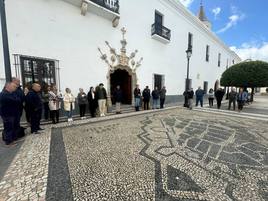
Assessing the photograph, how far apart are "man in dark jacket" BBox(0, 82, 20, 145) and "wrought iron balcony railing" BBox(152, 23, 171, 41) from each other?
378 inches

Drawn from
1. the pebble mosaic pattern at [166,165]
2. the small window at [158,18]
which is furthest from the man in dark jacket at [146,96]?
the small window at [158,18]

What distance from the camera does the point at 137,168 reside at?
9.29 feet

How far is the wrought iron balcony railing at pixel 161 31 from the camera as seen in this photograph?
10.8 metres

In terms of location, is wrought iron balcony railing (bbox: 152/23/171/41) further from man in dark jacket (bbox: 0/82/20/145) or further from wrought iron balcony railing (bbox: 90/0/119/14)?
man in dark jacket (bbox: 0/82/20/145)

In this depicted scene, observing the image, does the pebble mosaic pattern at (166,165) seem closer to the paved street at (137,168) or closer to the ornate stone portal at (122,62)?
the paved street at (137,168)

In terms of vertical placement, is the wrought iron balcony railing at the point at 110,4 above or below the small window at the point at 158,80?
above

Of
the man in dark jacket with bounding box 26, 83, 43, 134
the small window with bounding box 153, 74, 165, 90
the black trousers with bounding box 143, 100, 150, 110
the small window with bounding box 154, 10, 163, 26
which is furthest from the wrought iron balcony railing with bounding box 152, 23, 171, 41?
the man in dark jacket with bounding box 26, 83, 43, 134

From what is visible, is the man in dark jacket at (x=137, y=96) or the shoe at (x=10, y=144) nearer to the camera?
the shoe at (x=10, y=144)

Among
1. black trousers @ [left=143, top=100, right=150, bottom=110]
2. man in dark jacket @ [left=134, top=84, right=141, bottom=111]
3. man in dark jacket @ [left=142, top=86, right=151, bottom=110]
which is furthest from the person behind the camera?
black trousers @ [left=143, top=100, right=150, bottom=110]

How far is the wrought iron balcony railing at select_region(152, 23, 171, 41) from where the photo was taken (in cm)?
1084

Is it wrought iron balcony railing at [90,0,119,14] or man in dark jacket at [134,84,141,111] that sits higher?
wrought iron balcony railing at [90,0,119,14]

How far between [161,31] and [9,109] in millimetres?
10886

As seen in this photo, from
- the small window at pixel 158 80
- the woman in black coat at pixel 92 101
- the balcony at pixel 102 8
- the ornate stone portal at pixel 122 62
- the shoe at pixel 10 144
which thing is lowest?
the shoe at pixel 10 144

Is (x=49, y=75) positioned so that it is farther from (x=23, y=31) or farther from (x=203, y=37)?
(x=203, y=37)
